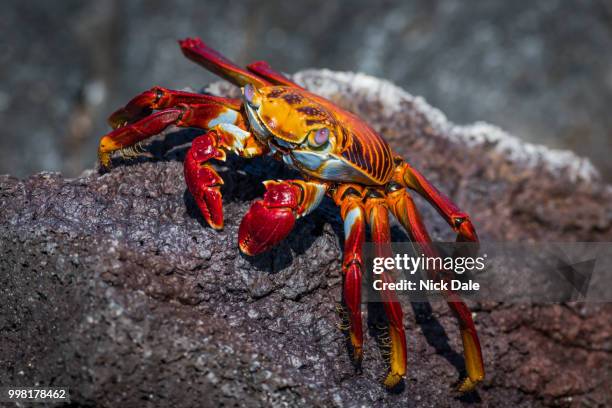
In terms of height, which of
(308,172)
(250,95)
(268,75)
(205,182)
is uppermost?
(268,75)

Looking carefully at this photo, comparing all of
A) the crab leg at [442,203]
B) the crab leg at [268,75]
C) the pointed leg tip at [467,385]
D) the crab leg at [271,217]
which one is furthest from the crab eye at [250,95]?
Result: the pointed leg tip at [467,385]

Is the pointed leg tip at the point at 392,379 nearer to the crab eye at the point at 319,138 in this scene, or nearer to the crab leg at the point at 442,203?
the crab leg at the point at 442,203

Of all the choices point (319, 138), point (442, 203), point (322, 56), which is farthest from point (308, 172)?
point (322, 56)

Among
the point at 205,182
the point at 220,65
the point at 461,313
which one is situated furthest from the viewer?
the point at 220,65

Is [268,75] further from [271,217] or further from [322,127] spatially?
[271,217]

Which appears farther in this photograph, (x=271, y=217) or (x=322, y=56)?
(x=322, y=56)

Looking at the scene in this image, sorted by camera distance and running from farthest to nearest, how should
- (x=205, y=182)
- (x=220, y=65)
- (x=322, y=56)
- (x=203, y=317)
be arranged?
(x=322, y=56) < (x=220, y=65) < (x=205, y=182) < (x=203, y=317)
